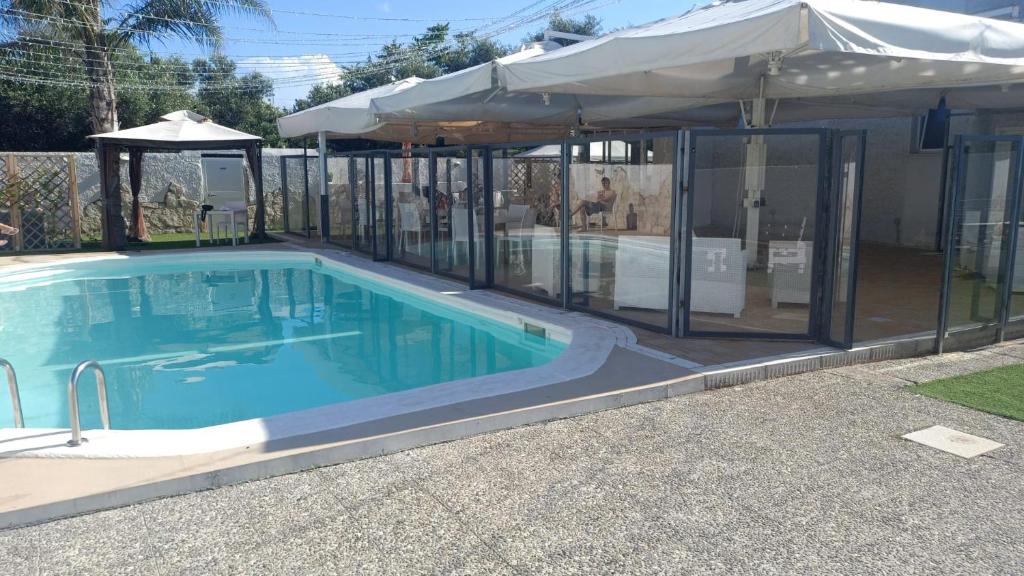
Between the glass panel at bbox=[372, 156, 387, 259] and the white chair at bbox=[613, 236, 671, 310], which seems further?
the glass panel at bbox=[372, 156, 387, 259]

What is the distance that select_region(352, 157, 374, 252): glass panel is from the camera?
1243cm

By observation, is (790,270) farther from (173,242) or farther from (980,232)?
(173,242)

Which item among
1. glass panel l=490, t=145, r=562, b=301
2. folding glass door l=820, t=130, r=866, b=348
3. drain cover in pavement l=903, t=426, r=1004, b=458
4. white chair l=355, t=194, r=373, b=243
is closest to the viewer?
drain cover in pavement l=903, t=426, r=1004, b=458

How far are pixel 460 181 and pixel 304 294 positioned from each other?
3328mm

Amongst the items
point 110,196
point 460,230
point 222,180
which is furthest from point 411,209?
point 222,180

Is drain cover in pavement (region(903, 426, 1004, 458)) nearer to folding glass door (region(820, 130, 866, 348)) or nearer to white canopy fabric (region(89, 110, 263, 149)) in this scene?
folding glass door (region(820, 130, 866, 348))

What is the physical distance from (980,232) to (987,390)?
1.95 metres

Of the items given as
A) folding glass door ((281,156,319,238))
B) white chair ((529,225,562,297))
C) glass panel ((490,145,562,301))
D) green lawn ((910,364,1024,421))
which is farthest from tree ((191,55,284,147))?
green lawn ((910,364,1024,421))

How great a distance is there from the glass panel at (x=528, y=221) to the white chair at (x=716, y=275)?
1.73 meters

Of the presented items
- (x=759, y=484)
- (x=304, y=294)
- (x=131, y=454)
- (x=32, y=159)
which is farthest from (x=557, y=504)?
(x=32, y=159)

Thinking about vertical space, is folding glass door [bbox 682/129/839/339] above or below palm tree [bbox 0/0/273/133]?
below

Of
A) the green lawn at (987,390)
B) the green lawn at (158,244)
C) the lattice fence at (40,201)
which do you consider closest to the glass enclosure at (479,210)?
the green lawn at (987,390)

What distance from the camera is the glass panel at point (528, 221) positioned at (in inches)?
307

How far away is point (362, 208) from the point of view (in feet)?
42.4
